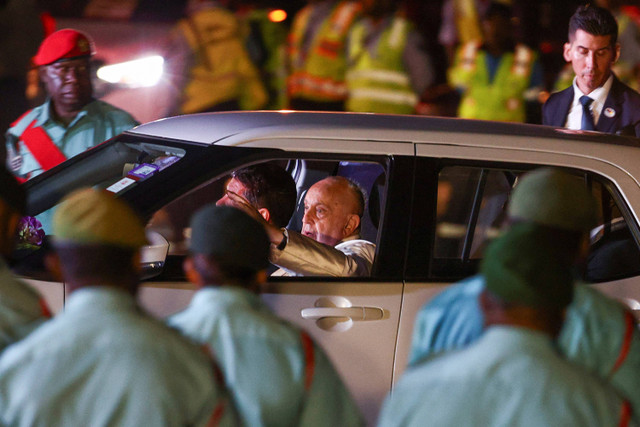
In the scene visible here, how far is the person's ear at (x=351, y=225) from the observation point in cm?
446

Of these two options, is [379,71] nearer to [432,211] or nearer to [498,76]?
[498,76]

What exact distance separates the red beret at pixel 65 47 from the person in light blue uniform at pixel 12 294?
3004mm

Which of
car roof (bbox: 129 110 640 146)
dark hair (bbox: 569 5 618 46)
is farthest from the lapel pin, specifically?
car roof (bbox: 129 110 640 146)

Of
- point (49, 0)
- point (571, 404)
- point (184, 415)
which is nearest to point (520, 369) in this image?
point (571, 404)

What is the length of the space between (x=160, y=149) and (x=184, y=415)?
6.42 ft

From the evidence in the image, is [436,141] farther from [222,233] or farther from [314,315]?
[222,233]

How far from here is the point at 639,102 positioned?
5.22 m

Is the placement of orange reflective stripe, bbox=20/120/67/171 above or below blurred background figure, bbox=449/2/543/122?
below

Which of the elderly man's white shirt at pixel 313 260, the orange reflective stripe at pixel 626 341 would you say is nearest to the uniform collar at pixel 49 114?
the elderly man's white shirt at pixel 313 260

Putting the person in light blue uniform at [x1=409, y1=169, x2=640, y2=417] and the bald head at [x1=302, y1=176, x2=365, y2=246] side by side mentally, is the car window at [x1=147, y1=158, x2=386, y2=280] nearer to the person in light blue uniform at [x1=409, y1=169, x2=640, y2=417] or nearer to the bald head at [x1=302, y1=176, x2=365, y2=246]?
the bald head at [x1=302, y1=176, x2=365, y2=246]

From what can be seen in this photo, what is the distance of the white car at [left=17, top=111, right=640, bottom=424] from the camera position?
11.4ft

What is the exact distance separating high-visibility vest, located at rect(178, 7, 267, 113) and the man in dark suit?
3.87 metres

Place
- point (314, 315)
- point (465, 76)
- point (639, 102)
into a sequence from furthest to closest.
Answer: point (465, 76), point (639, 102), point (314, 315)

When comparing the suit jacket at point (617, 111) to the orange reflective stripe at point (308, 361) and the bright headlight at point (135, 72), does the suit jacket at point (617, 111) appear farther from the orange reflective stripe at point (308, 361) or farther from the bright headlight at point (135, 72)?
the bright headlight at point (135, 72)
